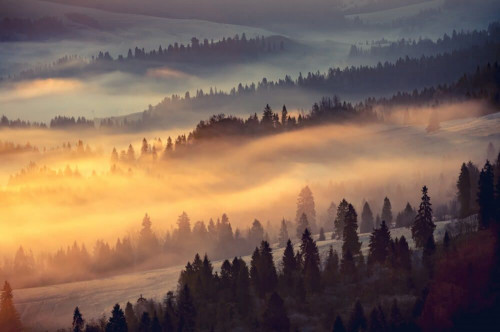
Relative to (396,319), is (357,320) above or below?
above

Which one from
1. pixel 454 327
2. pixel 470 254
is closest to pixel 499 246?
pixel 470 254

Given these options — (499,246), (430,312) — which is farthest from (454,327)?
(499,246)

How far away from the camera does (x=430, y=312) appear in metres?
191

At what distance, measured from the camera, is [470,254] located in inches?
7815

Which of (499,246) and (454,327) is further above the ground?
(499,246)

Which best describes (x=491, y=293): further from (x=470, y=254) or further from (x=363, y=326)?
(x=363, y=326)

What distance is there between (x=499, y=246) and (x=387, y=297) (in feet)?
72.7

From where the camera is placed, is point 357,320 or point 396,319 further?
point 357,320

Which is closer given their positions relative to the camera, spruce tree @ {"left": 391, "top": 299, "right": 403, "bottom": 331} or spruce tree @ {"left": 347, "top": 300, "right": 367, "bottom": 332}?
spruce tree @ {"left": 391, "top": 299, "right": 403, "bottom": 331}

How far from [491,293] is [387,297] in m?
18.4

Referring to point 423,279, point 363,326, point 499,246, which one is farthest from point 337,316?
point 499,246

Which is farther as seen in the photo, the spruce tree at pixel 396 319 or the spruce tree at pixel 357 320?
the spruce tree at pixel 357 320

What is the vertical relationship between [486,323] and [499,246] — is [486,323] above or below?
below

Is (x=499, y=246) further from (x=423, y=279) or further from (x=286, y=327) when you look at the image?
(x=286, y=327)
